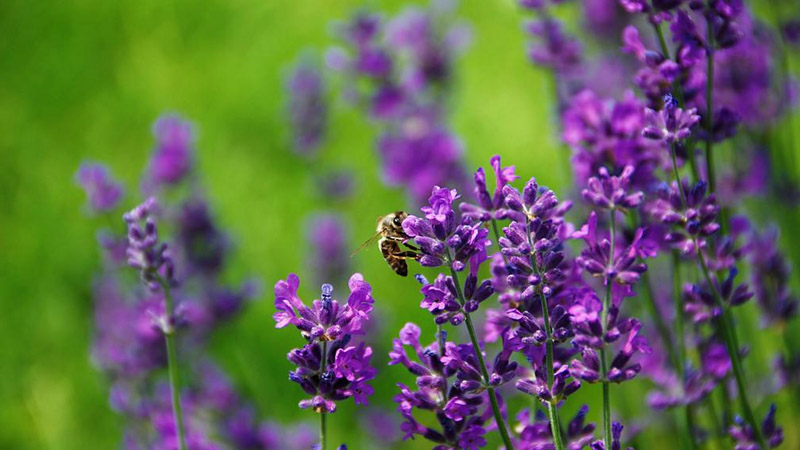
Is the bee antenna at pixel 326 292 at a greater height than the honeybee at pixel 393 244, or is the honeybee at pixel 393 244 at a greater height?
the honeybee at pixel 393 244

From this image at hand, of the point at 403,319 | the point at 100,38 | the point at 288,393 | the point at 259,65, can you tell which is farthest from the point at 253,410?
the point at 100,38

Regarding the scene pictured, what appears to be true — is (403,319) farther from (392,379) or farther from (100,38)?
(100,38)

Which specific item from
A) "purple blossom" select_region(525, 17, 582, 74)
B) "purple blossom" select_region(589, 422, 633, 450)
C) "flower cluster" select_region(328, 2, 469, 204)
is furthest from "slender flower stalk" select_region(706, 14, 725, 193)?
"flower cluster" select_region(328, 2, 469, 204)

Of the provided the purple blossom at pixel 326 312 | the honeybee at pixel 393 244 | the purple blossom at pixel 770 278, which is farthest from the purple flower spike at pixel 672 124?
the purple blossom at pixel 770 278

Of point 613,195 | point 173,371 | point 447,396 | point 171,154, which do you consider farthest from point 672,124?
point 171,154

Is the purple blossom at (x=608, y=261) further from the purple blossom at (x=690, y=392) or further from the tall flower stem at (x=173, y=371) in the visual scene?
the tall flower stem at (x=173, y=371)

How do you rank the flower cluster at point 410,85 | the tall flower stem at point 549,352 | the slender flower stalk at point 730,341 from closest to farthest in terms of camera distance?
the tall flower stem at point 549,352, the slender flower stalk at point 730,341, the flower cluster at point 410,85

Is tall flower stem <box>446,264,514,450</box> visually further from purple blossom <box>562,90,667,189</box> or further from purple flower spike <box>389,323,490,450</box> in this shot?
purple blossom <box>562,90,667,189</box>
